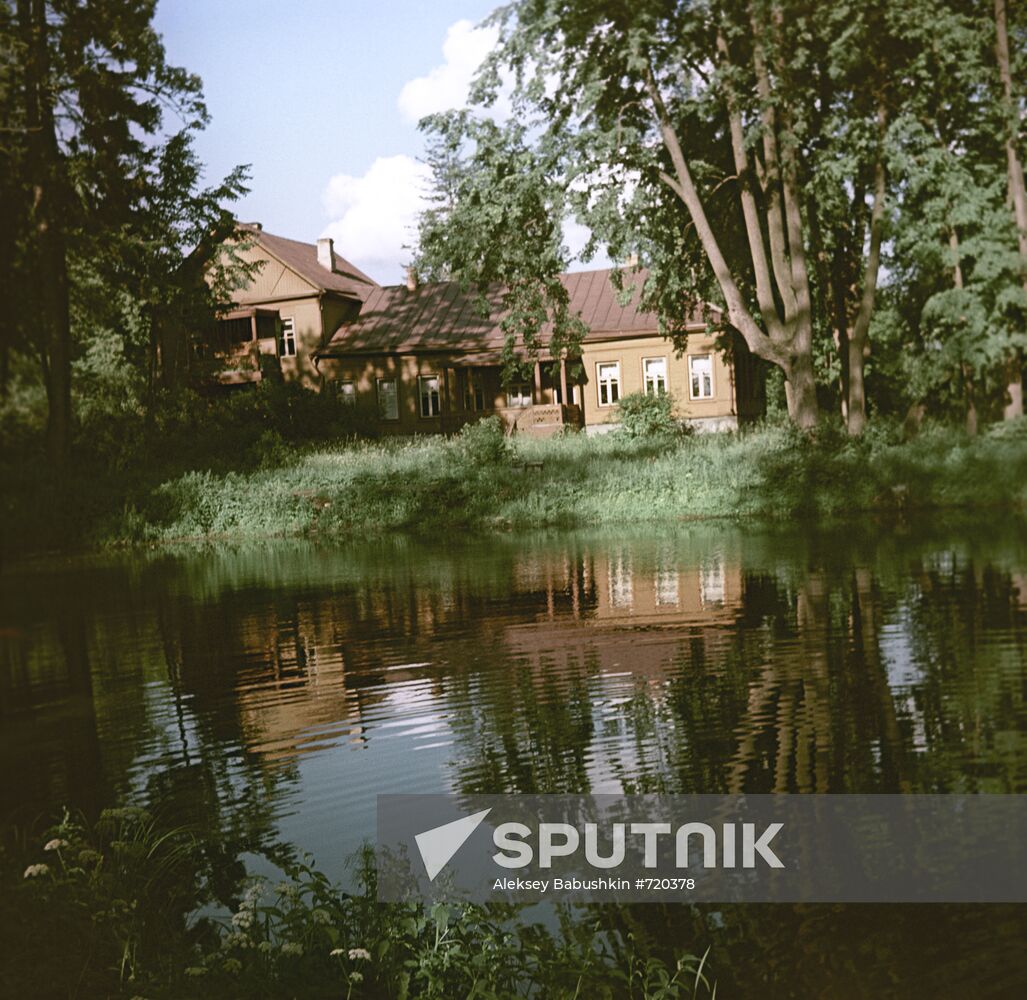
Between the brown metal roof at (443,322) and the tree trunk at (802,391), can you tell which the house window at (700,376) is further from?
the tree trunk at (802,391)

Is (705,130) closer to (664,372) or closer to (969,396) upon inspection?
(969,396)

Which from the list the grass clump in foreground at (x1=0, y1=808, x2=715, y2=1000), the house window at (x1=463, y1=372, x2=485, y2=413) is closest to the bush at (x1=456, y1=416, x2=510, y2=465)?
the house window at (x1=463, y1=372, x2=485, y2=413)

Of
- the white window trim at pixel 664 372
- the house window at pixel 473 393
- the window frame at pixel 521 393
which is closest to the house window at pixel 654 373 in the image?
the white window trim at pixel 664 372

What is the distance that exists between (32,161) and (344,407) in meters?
22.7

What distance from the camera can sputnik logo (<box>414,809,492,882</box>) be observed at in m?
4.21

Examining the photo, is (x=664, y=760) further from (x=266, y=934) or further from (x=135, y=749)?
(x=135, y=749)

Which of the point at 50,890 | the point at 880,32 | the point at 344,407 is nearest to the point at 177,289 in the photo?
the point at 344,407

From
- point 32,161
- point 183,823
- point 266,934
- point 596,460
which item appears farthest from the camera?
point 596,460

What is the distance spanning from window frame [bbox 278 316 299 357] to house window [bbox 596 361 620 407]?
11505 mm

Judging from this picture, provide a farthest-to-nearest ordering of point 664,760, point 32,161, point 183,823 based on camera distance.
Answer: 1. point 664,760
2. point 183,823
3. point 32,161

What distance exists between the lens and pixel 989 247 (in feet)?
83.5

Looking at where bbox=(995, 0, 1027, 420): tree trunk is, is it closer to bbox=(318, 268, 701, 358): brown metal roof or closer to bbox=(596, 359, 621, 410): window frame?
bbox=(318, 268, 701, 358): brown metal roof

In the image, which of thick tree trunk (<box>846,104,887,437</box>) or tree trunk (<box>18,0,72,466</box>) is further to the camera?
thick tree trunk (<box>846,104,887,437</box>)

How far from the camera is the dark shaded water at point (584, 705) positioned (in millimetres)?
3773
